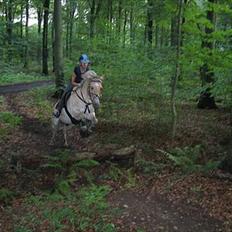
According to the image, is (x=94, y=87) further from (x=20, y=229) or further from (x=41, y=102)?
(x=41, y=102)

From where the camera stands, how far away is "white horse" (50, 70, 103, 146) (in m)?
12.4

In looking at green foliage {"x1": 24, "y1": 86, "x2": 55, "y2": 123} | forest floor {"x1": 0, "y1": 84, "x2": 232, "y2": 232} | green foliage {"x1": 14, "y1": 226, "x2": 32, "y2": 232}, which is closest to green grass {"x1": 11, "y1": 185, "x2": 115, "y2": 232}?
green foliage {"x1": 14, "y1": 226, "x2": 32, "y2": 232}

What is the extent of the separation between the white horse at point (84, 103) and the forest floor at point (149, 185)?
37.3 inches

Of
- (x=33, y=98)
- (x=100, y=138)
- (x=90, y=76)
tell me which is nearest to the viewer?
(x=90, y=76)

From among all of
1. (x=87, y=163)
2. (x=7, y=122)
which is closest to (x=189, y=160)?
(x=87, y=163)

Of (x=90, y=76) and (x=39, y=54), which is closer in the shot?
(x=90, y=76)

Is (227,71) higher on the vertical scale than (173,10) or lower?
lower

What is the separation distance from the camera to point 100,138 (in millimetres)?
14305

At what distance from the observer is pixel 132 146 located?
11.7 metres

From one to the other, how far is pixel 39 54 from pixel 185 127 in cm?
5233

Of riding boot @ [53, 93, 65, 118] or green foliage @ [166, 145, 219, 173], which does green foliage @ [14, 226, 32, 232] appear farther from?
riding boot @ [53, 93, 65, 118]

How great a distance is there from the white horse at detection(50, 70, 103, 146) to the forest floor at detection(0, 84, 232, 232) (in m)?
0.95

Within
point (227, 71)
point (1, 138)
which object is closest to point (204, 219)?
point (227, 71)

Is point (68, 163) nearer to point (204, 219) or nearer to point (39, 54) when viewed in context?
point (204, 219)
